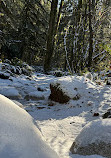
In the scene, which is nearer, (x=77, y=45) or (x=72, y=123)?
(x=72, y=123)

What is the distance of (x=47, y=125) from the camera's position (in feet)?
7.93

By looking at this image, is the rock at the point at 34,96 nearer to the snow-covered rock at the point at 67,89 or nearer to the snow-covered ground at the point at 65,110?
the snow-covered ground at the point at 65,110

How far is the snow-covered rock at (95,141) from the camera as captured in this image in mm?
1435

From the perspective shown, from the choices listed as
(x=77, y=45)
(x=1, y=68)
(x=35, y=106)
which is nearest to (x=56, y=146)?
(x=35, y=106)

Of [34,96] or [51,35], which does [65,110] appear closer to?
[34,96]

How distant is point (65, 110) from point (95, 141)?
1792mm

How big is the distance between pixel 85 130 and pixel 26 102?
2.21m

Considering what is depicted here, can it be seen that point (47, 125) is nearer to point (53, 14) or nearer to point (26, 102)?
point (26, 102)

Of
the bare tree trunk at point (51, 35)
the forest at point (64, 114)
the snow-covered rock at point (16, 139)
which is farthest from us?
the bare tree trunk at point (51, 35)

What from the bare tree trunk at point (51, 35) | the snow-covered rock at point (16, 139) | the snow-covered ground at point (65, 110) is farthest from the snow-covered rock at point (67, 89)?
the bare tree trunk at point (51, 35)

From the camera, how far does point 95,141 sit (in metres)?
1.50

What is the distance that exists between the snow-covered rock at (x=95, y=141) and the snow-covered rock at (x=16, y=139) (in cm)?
57

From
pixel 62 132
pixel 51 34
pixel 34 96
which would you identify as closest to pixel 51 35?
pixel 51 34

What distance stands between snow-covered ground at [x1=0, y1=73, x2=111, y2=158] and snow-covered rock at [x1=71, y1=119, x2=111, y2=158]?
0.21ft
